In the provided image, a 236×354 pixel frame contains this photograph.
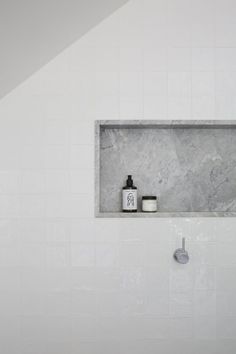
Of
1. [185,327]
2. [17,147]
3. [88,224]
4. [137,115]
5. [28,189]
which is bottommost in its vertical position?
[185,327]

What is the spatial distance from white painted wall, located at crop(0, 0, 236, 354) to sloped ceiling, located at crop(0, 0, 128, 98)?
0.30ft

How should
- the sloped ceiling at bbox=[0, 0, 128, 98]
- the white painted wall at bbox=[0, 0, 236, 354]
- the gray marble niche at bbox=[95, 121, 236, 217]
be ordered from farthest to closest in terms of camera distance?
1. the gray marble niche at bbox=[95, 121, 236, 217]
2. the white painted wall at bbox=[0, 0, 236, 354]
3. the sloped ceiling at bbox=[0, 0, 128, 98]

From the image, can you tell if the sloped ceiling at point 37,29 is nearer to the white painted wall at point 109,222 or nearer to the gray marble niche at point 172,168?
the white painted wall at point 109,222

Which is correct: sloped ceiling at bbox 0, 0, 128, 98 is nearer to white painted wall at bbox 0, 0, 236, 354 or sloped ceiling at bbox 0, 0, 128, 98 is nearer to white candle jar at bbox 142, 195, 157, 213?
white painted wall at bbox 0, 0, 236, 354

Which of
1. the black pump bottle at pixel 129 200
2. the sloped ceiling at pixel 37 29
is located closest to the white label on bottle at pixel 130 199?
the black pump bottle at pixel 129 200

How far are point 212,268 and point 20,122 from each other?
1.29 meters

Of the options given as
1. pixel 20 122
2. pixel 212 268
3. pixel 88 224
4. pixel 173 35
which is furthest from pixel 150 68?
pixel 212 268

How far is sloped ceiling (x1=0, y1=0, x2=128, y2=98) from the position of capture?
68.2 inches

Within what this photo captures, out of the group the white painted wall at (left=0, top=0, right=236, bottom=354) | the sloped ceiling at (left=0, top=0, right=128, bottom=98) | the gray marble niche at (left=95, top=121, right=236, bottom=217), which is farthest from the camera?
the gray marble niche at (left=95, top=121, right=236, bottom=217)

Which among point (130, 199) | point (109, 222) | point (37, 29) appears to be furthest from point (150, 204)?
point (37, 29)

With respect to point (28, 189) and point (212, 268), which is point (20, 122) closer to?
point (28, 189)

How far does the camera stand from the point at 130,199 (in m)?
2.44

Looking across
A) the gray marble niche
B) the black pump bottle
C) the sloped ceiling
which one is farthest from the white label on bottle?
the sloped ceiling

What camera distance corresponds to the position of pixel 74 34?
232cm
